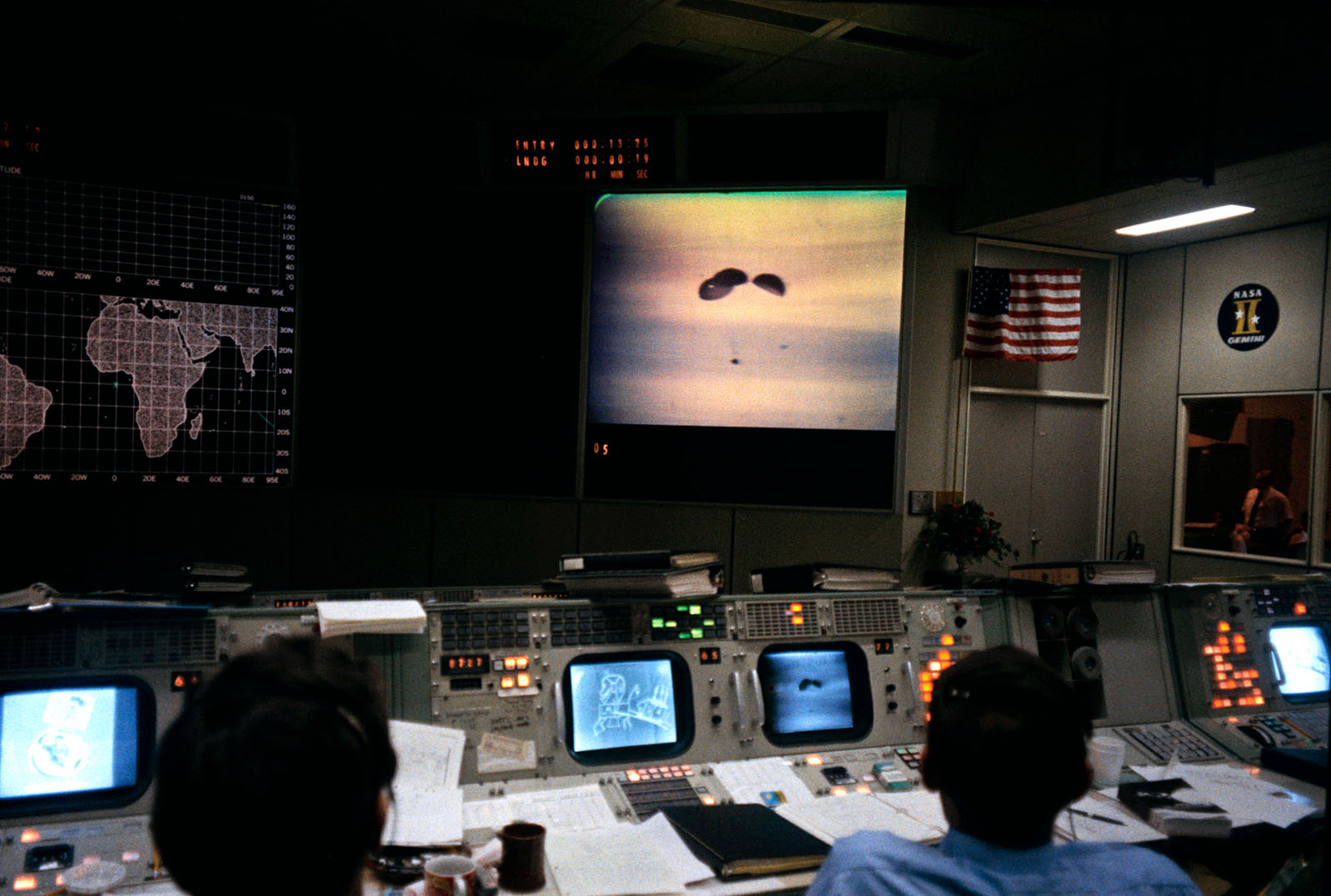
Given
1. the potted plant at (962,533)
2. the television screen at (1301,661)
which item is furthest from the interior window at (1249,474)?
the television screen at (1301,661)

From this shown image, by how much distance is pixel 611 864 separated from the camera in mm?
1518

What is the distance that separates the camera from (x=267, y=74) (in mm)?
4648

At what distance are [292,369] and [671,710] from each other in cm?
325

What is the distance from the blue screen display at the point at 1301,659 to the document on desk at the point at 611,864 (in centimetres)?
211

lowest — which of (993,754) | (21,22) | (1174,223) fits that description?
(993,754)

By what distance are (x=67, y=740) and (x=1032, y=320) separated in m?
5.15

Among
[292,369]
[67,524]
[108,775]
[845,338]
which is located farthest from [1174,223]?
[67,524]

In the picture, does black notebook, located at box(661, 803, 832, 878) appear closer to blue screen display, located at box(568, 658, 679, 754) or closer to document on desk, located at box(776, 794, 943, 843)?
document on desk, located at box(776, 794, 943, 843)

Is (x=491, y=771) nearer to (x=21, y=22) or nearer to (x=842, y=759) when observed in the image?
(x=842, y=759)

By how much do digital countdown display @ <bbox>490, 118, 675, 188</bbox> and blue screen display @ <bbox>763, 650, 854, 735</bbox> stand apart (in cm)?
320

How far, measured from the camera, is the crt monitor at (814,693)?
212 cm

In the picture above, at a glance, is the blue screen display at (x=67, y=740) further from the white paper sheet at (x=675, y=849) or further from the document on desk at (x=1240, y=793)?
the document on desk at (x=1240, y=793)

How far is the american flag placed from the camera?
529cm

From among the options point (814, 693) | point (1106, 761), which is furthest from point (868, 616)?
point (1106, 761)
